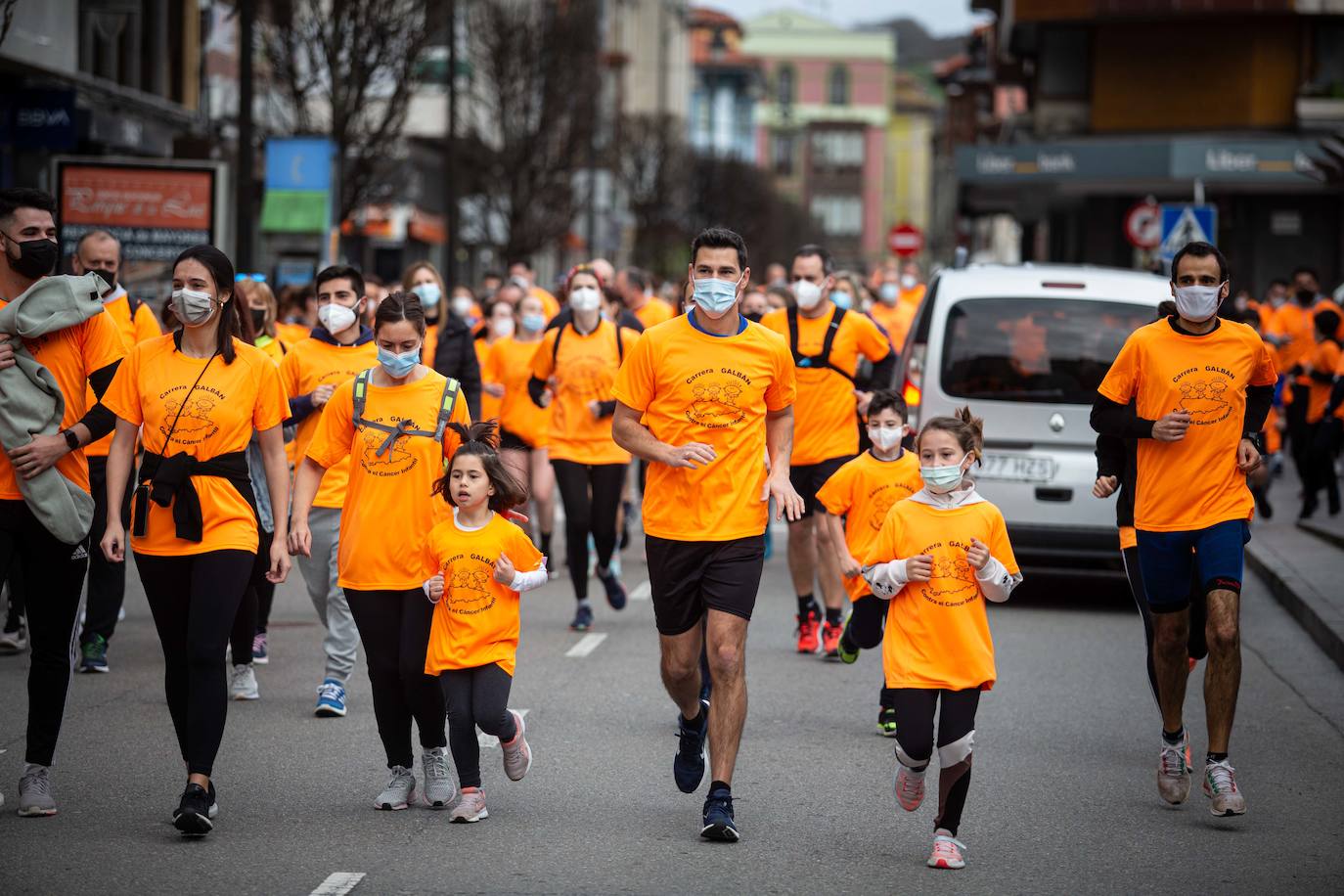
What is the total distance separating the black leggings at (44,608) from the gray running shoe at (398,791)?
113 centimetres

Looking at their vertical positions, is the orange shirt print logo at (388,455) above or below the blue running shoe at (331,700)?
above

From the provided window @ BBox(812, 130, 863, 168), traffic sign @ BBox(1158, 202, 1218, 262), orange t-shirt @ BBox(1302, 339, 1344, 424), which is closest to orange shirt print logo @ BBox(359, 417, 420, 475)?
orange t-shirt @ BBox(1302, 339, 1344, 424)

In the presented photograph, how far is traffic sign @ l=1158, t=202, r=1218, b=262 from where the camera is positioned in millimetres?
20766

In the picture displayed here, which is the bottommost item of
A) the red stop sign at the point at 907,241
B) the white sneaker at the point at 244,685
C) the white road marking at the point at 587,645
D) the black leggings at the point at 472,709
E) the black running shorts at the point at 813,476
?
the white road marking at the point at 587,645

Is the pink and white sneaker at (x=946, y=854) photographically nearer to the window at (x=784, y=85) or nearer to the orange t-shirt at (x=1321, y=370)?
the orange t-shirt at (x=1321, y=370)

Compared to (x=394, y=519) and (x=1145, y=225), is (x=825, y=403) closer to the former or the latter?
(x=394, y=519)

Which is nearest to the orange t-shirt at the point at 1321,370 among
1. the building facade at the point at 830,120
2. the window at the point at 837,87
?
the building facade at the point at 830,120

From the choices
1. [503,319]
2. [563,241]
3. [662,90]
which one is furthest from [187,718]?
[662,90]

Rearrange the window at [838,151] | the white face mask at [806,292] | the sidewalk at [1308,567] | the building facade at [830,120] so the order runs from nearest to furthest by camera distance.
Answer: the white face mask at [806,292]
the sidewalk at [1308,567]
the building facade at [830,120]
the window at [838,151]

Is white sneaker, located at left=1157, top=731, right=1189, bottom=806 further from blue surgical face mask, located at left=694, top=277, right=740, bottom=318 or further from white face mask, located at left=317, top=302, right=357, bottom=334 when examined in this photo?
white face mask, located at left=317, top=302, right=357, bottom=334

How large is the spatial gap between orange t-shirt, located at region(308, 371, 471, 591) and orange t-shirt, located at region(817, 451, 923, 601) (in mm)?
2285

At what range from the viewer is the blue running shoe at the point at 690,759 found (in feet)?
23.3

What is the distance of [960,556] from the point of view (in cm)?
655

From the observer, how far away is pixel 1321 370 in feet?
61.5
